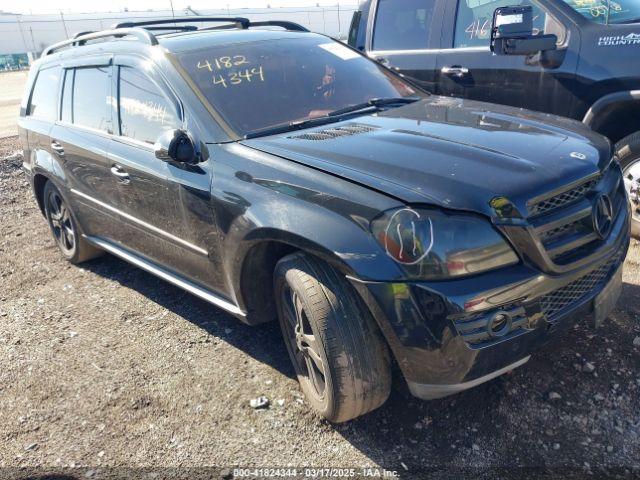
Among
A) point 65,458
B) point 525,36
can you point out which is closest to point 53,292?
point 65,458

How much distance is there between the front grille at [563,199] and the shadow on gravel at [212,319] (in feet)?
5.19

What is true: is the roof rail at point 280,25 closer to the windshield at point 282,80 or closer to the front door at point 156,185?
the windshield at point 282,80

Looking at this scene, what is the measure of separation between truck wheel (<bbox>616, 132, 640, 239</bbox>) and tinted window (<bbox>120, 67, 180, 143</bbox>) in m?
3.07

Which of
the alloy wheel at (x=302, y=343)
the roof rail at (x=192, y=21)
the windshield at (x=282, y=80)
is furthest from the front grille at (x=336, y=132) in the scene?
the roof rail at (x=192, y=21)

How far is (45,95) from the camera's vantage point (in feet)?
15.8

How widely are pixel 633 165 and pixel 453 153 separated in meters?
2.21

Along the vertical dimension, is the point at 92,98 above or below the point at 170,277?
above

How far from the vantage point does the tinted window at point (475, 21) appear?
4688 millimetres

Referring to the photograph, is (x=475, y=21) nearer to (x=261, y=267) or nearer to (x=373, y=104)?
(x=373, y=104)

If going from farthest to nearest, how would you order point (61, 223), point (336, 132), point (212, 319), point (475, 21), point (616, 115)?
1. point (61, 223)
2. point (475, 21)
3. point (616, 115)
4. point (212, 319)
5. point (336, 132)

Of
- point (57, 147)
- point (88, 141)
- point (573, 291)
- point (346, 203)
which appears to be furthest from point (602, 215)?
point (57, 147)

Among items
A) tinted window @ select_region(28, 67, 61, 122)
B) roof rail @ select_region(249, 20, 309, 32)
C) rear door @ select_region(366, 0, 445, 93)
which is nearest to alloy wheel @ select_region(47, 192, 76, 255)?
tinted window @ select_region(28, 67, 61, 122)

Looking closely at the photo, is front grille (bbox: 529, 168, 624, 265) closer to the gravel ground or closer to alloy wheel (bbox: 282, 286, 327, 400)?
the gravel ground

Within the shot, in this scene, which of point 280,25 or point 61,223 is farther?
point 61,223
